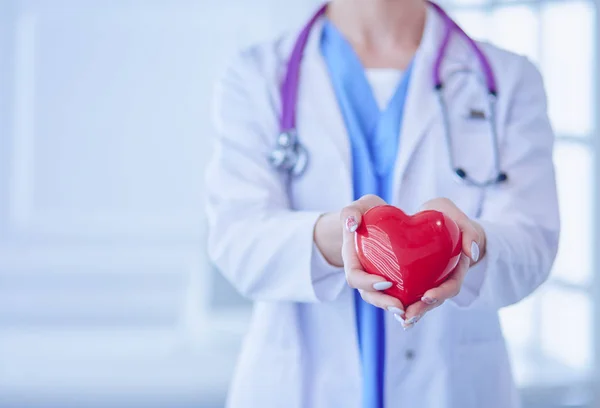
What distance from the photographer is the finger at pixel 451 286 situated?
760 millimetres

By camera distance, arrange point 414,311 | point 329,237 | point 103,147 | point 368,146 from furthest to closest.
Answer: point 103,147, point 368,146, point 329,237, point 414,311

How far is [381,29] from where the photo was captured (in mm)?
1135

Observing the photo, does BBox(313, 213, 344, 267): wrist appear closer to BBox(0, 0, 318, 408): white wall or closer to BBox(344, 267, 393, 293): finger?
BBox(344, 267, 393, 293): finger

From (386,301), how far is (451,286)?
3.0 inches

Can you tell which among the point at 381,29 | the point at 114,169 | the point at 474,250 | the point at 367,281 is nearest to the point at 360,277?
the point at 367,281

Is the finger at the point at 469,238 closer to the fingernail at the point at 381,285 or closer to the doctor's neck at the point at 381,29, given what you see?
the fingernail at the point at 381,285

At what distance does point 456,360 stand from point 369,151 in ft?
1.01

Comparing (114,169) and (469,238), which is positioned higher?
(469,238)

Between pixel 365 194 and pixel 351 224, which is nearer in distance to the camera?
pixel 351 224

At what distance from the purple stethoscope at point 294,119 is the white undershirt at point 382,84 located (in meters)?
0.06

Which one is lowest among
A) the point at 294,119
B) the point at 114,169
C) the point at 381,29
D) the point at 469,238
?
the point at 114,169

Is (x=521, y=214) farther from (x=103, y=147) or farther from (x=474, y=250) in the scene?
(x=103, y=147)

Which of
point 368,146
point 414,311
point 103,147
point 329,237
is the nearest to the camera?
point 414,311

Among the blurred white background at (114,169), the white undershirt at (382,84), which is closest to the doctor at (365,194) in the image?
the white undershirt at (382,84)
